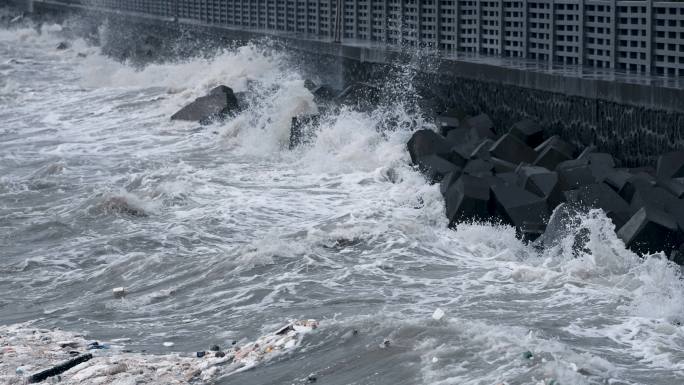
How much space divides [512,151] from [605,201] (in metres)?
2.87

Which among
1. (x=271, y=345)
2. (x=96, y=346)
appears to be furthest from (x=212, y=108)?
(x=271, y=345)

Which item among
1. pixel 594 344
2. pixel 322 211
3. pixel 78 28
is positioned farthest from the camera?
pixel 78 28

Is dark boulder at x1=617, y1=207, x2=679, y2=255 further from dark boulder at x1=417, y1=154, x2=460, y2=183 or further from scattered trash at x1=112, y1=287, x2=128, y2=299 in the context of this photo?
scattered trash at x1=112, y1=287, x2=128, y2=299

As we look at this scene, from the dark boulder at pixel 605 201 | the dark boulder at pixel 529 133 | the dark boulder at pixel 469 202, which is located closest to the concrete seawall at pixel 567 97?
the dark boulder at pixel 529 133

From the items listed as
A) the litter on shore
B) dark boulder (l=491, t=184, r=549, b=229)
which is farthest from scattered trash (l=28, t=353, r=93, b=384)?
dark boulder (l=491, t=184, r=549, b=229)

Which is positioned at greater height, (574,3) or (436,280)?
(574,3)

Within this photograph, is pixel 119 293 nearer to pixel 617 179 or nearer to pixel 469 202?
pixel 469 202

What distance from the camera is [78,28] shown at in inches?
1802

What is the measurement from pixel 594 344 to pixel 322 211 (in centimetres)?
535

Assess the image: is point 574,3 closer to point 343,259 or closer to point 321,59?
point 343,259

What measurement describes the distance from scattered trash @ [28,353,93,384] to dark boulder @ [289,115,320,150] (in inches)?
358

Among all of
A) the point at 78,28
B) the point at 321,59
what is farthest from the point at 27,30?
the point at 321,59

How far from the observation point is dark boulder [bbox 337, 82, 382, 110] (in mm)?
18469

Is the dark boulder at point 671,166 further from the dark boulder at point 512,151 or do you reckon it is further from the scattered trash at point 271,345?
the scattered trash at point 271,345
